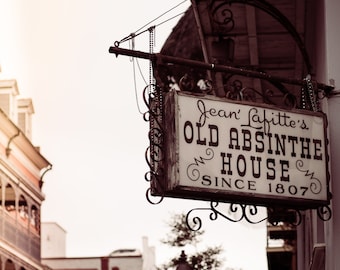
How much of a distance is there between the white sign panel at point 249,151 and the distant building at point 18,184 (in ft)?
95.0

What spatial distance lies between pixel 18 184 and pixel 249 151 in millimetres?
32443

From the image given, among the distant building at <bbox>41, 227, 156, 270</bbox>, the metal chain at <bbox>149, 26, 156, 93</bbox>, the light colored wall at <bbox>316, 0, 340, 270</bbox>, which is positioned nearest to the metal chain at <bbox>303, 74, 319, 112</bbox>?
the light colored wall at <bbox>316, 0, 340, 270</bbox>

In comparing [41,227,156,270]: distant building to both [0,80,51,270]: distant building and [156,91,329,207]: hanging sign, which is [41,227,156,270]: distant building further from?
[156,91,329,207]: hanging sign

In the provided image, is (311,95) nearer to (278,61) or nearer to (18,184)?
(278,61)

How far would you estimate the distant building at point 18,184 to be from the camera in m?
36.6

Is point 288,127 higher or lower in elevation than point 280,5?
lower

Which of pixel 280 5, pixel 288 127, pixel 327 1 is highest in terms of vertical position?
pixel 280 5

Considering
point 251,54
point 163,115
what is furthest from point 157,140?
point 251,54

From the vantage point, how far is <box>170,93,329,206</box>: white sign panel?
661 cm

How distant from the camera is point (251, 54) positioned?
12.5 metres

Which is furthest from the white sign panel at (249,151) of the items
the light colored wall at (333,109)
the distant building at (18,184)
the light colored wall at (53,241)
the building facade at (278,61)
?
the light colored wall at (53,241)

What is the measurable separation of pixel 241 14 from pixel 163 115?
473 centimetres

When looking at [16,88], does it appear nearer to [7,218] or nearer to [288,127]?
[7,218]

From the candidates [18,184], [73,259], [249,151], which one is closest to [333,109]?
[249,151]
